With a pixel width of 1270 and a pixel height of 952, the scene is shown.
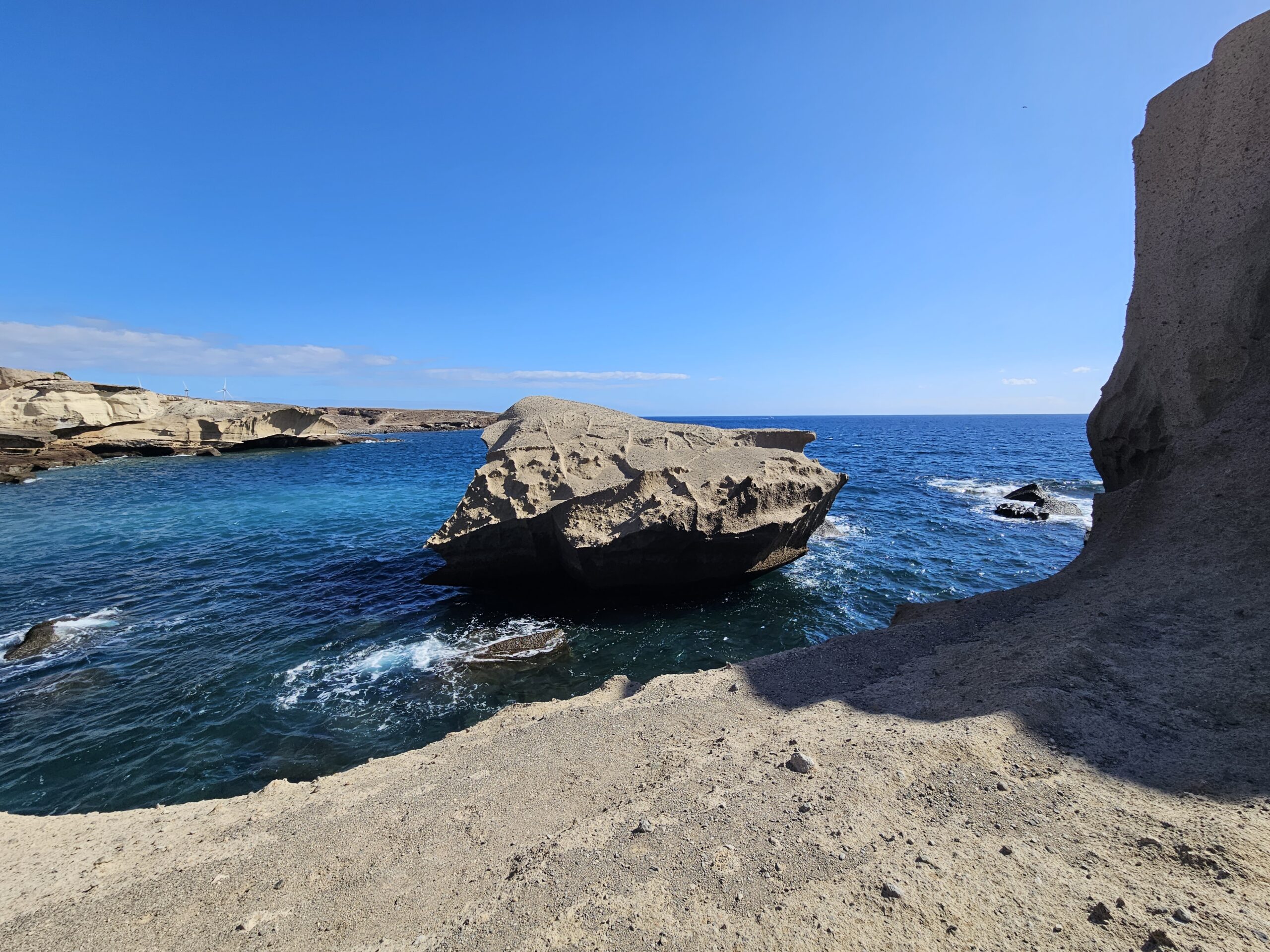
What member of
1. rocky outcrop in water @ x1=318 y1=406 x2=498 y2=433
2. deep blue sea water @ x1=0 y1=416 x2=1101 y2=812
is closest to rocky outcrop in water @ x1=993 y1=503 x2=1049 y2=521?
deep blue sea water @ x1=0 y1=416 x2=1101 y2=812

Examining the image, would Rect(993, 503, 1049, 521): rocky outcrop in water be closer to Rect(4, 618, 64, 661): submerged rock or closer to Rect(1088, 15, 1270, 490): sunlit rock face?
Rect(1088, 15, 1270, 490): sunlit rock face

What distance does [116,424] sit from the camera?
4222 centimetres

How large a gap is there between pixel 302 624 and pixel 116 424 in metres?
46.5

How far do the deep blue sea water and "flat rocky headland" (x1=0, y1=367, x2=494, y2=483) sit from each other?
18.9 metres

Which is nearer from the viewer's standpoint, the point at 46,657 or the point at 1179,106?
the point at 1179,106

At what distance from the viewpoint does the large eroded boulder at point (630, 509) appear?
11.0m

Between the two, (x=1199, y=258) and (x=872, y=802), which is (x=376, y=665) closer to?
(x=872, y=802)

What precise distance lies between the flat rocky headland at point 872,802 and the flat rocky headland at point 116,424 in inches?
1503

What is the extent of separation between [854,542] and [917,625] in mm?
9210

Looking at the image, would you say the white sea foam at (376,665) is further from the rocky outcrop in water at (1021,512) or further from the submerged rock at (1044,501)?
the submerged rock at (1044,501)

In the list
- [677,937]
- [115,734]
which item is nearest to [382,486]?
[115,734]

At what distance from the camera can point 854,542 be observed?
54.3 feet

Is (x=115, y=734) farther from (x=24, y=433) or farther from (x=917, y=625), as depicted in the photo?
(x=24, y=433)

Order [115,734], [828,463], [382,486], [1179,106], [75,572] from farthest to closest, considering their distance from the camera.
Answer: [828,463]
[382,486]
[75,572]
[1179,106]
[115,734]
